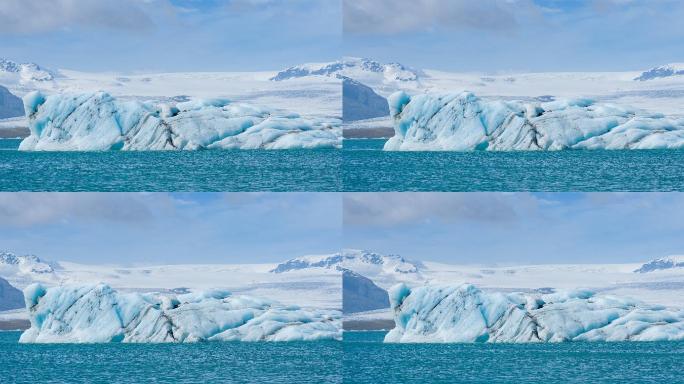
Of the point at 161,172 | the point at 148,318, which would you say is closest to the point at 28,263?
the point at 148,318

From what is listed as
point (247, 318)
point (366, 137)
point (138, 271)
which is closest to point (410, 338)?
point (247, 318)

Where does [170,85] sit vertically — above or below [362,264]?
above

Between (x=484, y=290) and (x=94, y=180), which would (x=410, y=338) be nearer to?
(x=484, y=290)

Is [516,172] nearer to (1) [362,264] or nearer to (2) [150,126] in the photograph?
(1) [362,264]

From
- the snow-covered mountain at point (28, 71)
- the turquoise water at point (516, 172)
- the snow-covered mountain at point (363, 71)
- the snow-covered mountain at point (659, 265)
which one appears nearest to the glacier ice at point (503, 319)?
the turquoise water at point (516, 172)

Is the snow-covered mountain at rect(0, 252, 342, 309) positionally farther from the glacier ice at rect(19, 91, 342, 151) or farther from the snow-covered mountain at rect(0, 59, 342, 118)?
the snow-covered mountain at rect(0, 59, 342, 118)

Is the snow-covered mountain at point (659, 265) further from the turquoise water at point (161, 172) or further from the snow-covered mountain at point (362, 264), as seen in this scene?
the turquoise water at point (161, 172)

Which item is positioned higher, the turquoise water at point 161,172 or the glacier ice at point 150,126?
the glacier ice at point 150,126
